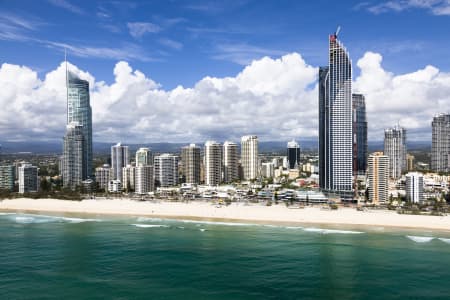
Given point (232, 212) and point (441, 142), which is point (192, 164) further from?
point (441, 142)

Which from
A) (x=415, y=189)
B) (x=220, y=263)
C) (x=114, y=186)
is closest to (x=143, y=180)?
(x=114, y=186)

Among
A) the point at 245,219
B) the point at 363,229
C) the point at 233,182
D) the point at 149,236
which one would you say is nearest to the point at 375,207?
the point at 363,229

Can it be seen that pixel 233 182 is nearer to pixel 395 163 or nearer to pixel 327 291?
pixel 395 163

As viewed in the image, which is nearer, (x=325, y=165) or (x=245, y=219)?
(x=245, y=219)

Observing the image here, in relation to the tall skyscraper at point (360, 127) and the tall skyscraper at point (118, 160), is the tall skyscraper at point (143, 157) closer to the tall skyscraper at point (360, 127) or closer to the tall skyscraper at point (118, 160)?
the tall skyscraper at point (118, 160)

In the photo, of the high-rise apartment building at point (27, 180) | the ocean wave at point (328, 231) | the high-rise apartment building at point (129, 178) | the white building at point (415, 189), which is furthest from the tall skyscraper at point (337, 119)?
the high-rise apartment building at point (27, 180)

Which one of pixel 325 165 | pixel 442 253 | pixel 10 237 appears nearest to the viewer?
pixel 442 253
